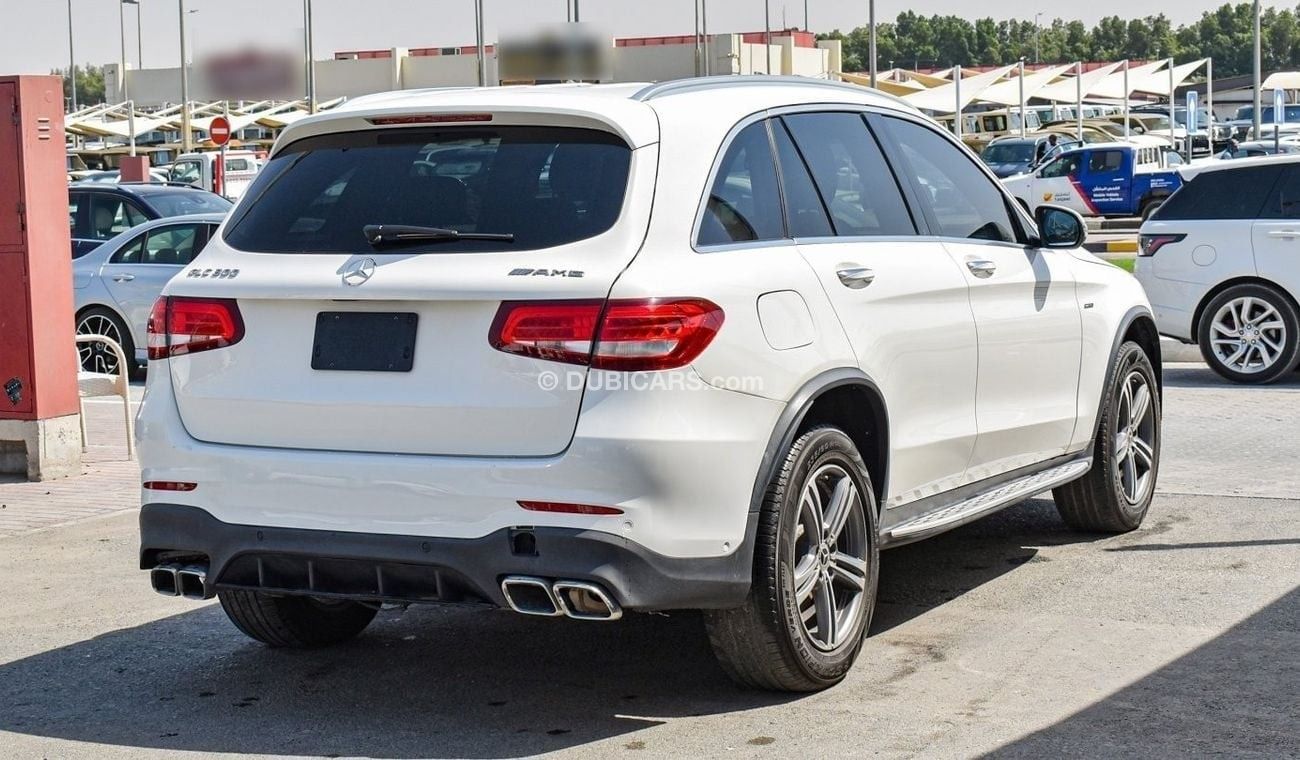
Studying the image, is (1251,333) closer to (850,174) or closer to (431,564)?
(850,174)

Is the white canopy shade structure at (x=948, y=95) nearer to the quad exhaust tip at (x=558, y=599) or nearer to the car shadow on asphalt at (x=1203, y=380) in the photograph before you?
the car shadow on asphalt at (x=1203, y=380)

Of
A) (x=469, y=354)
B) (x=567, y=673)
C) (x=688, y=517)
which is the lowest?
(x=567, y=673)

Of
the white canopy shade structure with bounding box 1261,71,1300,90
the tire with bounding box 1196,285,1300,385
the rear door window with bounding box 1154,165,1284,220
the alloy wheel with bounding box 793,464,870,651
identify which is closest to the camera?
the alloy wheel with bounding box 793,464,870,651

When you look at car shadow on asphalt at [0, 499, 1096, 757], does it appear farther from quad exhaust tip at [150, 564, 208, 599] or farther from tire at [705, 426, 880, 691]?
quad exhaust tip at [150, 564, 208, 599]

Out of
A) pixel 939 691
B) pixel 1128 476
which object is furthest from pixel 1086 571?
pixel 939 691

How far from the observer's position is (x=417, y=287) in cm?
480

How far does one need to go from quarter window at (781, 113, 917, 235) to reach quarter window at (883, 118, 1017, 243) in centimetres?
21

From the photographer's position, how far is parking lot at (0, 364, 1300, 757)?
4.89m

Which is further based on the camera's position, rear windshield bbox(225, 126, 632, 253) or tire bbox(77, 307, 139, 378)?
tire bbox(77, 307, 139, 378)

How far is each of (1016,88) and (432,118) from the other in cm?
6052

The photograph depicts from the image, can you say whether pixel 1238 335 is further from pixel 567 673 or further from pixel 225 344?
pixel 225 344

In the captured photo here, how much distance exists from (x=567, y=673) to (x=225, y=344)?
1.49 m

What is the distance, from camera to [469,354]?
4.77 meters

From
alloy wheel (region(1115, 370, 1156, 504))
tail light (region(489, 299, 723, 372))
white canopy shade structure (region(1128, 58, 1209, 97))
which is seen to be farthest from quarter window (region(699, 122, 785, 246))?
white canopy shade structure (region(1128, 58, 1209, 97))
